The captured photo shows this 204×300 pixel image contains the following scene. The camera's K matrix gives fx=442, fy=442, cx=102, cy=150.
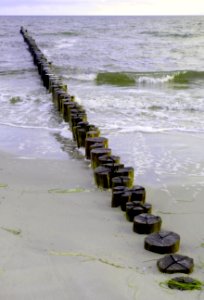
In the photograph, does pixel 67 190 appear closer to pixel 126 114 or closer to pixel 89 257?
pixel 89 257

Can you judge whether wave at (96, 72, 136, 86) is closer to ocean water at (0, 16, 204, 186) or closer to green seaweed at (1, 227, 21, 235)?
ocean water at (0, 16, 204, 186)

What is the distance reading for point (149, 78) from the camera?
51.2 feet

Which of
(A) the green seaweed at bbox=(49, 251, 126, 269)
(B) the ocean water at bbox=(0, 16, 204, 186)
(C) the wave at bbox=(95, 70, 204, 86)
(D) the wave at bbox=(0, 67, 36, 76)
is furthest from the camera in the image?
(D) the wave at bbox=(0, 67, 36, 76)

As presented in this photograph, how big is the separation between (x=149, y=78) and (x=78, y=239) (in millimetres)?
12293

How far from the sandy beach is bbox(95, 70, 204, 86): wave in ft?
31.9

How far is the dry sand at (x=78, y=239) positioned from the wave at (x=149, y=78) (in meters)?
9.78

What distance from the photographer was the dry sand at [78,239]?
10.3 feet

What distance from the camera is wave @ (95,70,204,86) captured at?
49.7ft

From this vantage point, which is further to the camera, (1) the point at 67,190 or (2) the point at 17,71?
(2) the point at 17,71

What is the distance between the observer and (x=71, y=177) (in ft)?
18.6

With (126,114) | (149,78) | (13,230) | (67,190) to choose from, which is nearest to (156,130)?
(126,114)

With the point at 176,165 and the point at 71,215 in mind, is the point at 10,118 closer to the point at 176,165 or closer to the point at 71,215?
the point at 176,165

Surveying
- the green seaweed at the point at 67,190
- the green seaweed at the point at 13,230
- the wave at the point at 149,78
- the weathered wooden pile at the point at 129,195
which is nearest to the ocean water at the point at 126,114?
the wave at the point at 149,78

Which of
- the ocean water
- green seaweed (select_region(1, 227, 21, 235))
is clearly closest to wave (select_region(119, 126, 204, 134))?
the ocean water
